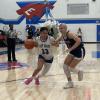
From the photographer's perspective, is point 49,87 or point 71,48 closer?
point 71,48

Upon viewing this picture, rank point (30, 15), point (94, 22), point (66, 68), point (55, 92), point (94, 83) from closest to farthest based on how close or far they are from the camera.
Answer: point (55, 92) → point (66, 68) → point (94, 83) → point (30, 15) → point (94, 22)

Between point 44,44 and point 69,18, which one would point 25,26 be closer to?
point 69,18

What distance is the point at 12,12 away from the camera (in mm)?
36062

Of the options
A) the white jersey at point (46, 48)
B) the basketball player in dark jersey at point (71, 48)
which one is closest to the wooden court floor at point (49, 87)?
the basketball player in dark jersey at point (71, 48)

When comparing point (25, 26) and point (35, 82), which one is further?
point (25, 26)

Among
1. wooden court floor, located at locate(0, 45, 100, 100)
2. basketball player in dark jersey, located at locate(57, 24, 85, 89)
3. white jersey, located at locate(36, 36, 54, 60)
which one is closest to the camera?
wooden court floor, located at locate(0, 45, 100, 100)

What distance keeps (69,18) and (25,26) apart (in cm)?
451

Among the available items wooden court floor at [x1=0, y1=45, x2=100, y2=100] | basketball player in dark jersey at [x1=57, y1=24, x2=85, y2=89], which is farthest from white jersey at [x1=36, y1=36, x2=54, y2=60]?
wooden court floor at [x1=0, y1=45, x2=100, y2=100]

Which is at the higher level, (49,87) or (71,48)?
(71,48)

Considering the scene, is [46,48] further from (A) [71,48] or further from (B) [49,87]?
(B) [49,87]

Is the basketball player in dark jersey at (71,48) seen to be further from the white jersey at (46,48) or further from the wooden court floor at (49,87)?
the wooden court floor at (49,87)

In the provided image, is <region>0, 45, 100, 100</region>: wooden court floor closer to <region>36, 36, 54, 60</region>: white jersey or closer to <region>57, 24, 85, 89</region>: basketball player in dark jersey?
<region>57, 24, 85, 89</region>: basketball player in dark jersey

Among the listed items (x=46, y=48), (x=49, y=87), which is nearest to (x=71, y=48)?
(x=46, y=48)

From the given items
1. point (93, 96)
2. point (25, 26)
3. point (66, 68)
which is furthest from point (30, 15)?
point (25, 26)
